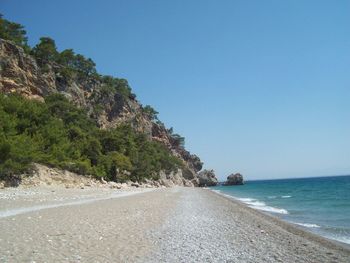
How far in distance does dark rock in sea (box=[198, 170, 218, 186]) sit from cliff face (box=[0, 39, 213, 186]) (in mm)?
14202

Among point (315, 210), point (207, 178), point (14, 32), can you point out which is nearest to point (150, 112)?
point (207, 178)

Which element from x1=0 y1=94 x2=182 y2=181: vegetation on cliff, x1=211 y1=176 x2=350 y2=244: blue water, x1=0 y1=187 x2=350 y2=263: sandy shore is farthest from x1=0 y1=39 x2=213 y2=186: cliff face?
x1=0 y1=187 x2=350 y2=263: sandy shore

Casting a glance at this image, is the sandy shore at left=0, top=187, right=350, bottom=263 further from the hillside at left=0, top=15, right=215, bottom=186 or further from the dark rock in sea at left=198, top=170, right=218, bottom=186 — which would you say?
the dark rock in sea at left=198, top=170, right=218, bottom=186

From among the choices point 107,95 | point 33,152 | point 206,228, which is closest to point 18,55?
point 33,152

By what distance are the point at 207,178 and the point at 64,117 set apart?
117m

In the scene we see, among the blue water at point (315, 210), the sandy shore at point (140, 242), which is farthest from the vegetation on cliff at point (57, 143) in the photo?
the blue water at point (315, 210)

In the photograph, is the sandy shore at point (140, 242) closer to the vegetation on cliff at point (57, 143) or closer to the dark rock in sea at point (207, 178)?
the vegetation on cliff at point (57, 143)

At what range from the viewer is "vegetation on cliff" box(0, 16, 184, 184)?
36.5 metres

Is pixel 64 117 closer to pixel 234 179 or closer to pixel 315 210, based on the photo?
pixel 315 210

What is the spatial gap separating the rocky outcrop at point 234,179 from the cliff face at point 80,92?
40.1 meters

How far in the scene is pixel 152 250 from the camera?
10219mm

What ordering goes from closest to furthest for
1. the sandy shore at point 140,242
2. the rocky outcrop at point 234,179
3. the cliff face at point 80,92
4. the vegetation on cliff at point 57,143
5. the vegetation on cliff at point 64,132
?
the sandy shore at point 140,242 → the vegetation on cliff at point 57,143 → the vegetation on cliff at point 64,132 → the cliff face at point 80,92 → the rocky outcrop at point 234,179

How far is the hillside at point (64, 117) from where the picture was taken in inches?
1566

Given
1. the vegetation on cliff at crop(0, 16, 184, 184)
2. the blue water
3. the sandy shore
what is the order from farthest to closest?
the vegetation on cliff at crop(0, 16, 184, 184) → the blue water → the sandy shore
